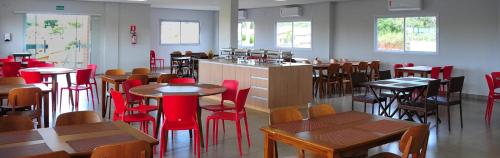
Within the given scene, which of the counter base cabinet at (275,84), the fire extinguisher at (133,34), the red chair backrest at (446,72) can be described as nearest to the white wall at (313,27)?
the red chair backrest at (446,72)

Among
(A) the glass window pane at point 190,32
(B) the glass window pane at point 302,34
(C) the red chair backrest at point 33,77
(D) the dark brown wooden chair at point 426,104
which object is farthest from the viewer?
(A) the glass window pane at point 190,32

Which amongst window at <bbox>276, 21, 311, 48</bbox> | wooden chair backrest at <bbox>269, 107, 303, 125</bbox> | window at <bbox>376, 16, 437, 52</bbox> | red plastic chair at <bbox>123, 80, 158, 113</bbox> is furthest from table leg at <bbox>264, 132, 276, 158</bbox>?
window at <bbox>276, 21, 311, 48</bbox>

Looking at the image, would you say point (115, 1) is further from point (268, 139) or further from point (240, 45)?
point (268, 139)

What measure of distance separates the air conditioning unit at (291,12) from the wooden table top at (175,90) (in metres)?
8.66

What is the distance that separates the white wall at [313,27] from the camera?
1295 centimetres

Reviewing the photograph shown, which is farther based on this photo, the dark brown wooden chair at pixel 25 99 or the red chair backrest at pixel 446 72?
the red chair backrest at pixel 446 72

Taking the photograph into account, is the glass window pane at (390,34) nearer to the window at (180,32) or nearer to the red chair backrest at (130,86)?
the red chair backrest at (130,86)

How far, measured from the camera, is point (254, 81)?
7.65 meters

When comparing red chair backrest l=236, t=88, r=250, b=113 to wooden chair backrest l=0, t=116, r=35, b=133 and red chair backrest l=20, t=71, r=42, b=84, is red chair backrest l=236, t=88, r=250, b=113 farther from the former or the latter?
red chair backrest l=20, t=71, r=42, b=84

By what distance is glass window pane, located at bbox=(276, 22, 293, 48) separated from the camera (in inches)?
573

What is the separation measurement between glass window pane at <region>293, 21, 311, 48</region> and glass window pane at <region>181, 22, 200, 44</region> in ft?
15.6

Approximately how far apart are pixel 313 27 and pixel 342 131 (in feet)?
34.6

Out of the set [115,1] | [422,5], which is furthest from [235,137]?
[115,1]

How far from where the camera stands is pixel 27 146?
2.60 m
